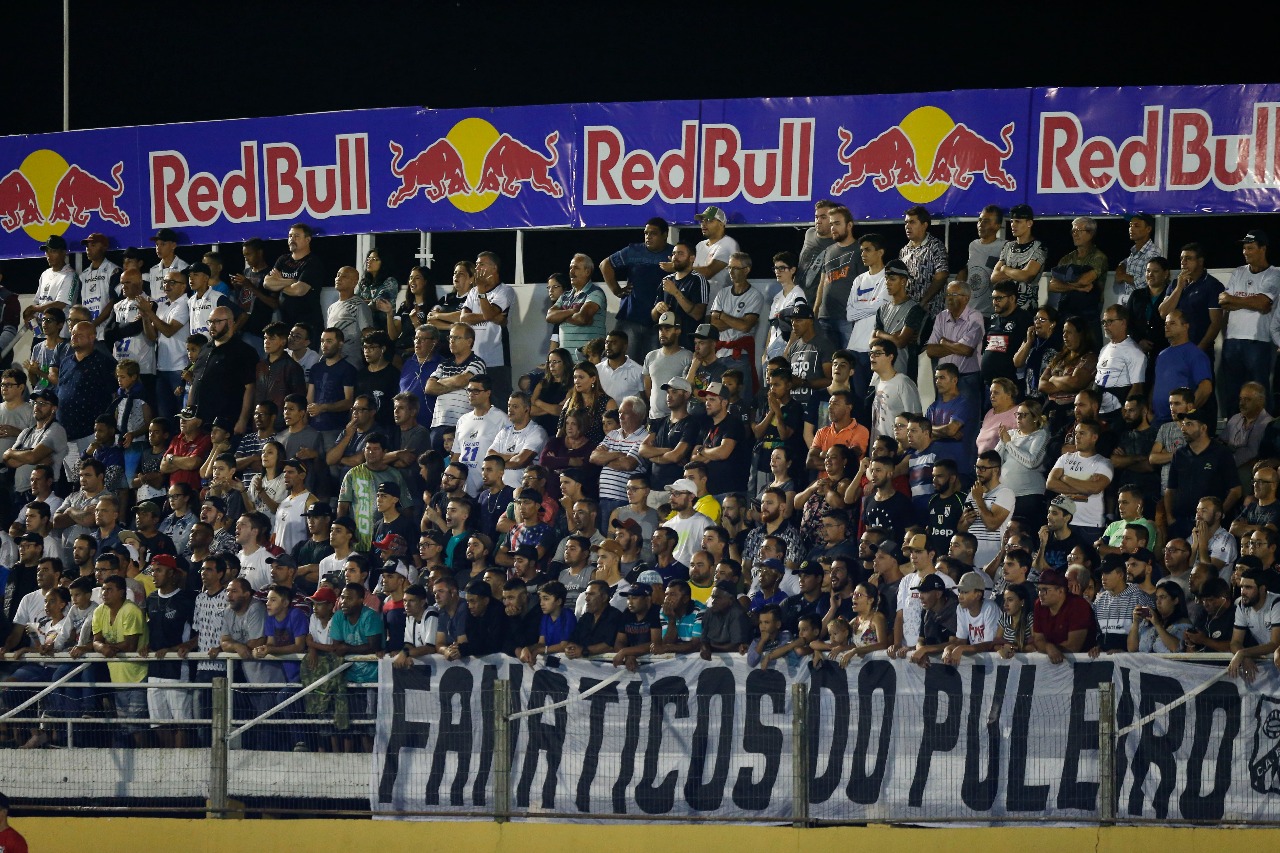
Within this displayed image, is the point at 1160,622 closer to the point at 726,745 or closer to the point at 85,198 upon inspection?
the point at 726,745

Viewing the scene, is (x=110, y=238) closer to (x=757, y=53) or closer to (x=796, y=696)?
(x=757, y=53)

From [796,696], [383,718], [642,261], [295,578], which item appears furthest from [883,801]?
[642,261]

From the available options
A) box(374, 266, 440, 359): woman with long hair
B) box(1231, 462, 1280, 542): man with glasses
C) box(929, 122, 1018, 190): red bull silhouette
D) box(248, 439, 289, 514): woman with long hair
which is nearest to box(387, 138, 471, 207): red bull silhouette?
box(374, 266, 440, 359): woman with long hair

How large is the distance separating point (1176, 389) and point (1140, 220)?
2023 mm

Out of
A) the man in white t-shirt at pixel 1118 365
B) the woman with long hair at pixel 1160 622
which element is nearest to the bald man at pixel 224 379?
the man in white t-shirt at pixel 1118 365

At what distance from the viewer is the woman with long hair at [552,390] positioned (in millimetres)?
16016

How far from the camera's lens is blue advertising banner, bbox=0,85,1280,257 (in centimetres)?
1555

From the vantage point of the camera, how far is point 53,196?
19.6 meters

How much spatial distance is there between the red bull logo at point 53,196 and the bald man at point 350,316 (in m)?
3.15

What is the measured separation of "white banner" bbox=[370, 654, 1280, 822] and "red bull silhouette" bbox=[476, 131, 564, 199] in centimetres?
633

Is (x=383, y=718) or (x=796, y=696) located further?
(x=383, y=718)

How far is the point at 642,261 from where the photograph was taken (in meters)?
16.4

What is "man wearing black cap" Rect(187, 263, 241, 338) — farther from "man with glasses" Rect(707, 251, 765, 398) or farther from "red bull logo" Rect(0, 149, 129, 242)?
"man with glasses" Rect(707, 251, 765, 398)

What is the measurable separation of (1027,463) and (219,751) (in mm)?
6043
